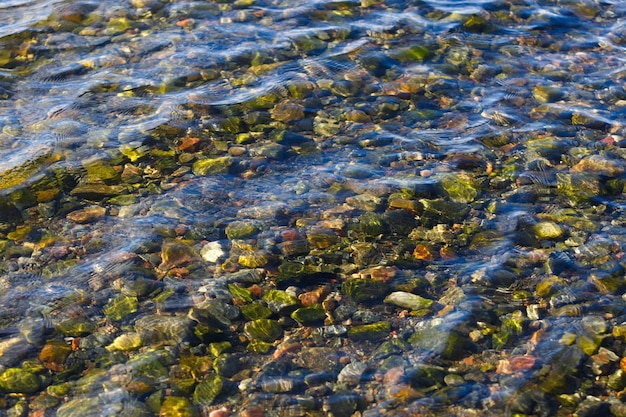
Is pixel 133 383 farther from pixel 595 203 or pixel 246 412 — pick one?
pixel 595 203

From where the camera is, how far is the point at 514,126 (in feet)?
26.5

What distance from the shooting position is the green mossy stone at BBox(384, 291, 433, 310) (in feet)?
18.7

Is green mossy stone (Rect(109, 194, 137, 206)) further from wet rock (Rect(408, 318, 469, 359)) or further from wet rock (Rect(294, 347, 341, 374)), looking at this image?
wet rock (Rect(408, 318, 469, 359))

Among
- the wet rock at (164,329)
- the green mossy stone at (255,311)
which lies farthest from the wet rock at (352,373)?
the wet rock at (164,329)

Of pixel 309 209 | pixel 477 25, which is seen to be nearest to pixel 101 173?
pixel 309 209

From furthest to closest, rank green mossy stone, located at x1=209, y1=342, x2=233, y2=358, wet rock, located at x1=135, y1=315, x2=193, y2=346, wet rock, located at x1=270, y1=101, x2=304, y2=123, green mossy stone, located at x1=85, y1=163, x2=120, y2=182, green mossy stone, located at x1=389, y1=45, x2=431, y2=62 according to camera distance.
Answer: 1. green mossy stone, located at x1=389, y1=45, x2=431, y2=62
2. wet rock, located at x1=270, y1=101, x2=304, y2=123
3. green mossy stone, located at x1=85, y1=163, x2=120, y2=182
4. wet rock, located at x1=135, y1=315, x2=193, y2=346
5. green mossy stone, located at x1=209, y1=342, x2=233, y2=358

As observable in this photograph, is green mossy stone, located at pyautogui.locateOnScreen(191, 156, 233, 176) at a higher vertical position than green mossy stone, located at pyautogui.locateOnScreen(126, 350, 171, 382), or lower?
higher

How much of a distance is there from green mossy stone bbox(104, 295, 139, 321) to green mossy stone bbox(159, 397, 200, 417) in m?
0.99

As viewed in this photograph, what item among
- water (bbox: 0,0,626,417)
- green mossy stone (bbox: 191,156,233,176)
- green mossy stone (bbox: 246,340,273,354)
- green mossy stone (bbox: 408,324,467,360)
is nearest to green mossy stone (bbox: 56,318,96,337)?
water (bbox: 0,0,626,417)

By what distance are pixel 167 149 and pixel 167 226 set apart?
4.57 ft

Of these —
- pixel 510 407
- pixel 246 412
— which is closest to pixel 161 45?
pixel 246 412

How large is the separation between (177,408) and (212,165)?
3141mm

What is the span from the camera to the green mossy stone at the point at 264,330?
538cm

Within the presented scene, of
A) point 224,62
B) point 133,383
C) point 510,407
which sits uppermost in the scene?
point 224,62
